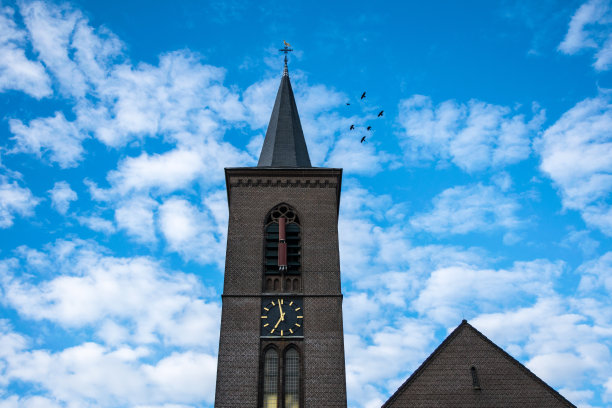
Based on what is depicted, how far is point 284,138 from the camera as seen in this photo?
110 ft

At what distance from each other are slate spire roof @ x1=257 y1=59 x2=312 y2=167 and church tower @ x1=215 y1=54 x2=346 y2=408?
85mm

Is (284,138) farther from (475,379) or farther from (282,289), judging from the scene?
(475,379)

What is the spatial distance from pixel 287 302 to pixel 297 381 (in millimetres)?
3430

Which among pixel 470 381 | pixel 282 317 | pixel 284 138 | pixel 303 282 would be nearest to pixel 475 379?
pixel 470 381

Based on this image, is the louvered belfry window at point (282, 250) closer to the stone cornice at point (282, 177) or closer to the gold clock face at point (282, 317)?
the gold clock face at point (282, 317)

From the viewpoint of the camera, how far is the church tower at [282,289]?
25.2 m

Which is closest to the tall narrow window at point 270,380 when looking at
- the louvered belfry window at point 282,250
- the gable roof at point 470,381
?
the louvered belfry window at point 282,250

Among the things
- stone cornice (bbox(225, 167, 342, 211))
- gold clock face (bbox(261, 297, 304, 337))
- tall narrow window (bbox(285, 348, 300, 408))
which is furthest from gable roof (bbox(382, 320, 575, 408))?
stone cornice (bbox(225, 167, 342, 211))

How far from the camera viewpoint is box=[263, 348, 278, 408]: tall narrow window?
25.0 m

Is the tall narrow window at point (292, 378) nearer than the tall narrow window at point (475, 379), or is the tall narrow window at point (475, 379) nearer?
the tall narrow window at point (475, 379)

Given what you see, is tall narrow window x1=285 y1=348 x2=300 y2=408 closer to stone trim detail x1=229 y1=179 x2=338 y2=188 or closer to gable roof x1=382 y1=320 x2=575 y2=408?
gable roof x1=382 y1=320 x2=575 y2=408

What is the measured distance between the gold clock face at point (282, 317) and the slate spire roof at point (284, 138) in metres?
7.90

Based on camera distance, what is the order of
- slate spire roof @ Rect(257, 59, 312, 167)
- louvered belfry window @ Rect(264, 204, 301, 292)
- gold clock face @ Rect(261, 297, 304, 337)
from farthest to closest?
1. slate spire roof @ Rect(257, 59, 312, 167)
2. louvered belfry window @ Rect(264, 204, 301, 292)
3. gold clock face @ Rect(261, 297, 304, 337)

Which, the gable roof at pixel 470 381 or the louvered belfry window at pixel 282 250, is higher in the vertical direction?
the louvered belfry window at pixel 282 250
